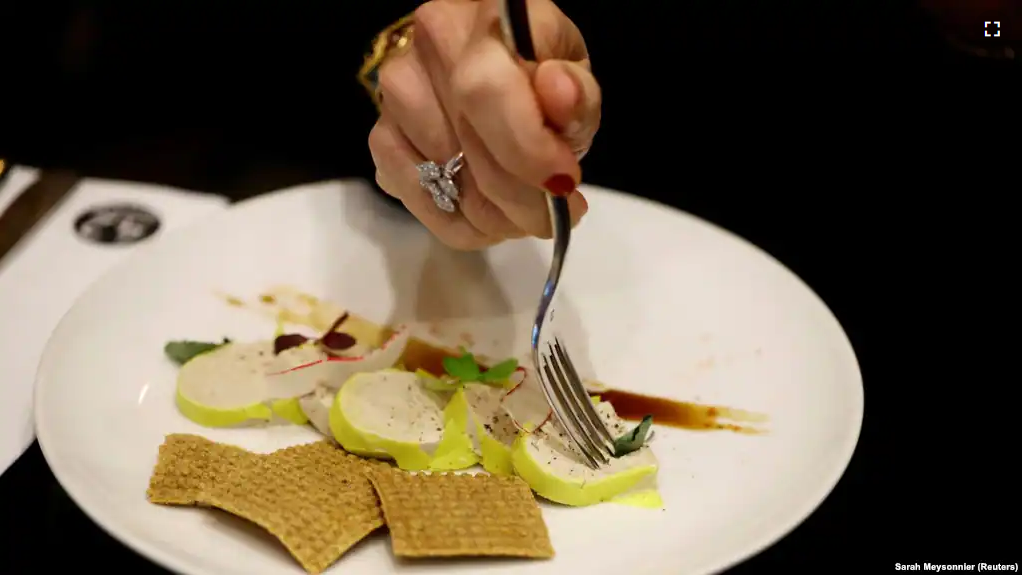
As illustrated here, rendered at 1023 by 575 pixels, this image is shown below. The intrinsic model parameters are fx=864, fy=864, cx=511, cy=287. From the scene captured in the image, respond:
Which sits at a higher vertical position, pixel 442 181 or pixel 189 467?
pixel 442 181

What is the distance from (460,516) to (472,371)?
23cm

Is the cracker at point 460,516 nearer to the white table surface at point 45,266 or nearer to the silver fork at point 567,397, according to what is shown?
the silver fork at point 567,397

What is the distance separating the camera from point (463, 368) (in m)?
1.02

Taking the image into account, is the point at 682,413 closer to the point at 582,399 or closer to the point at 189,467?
the point at 582,399

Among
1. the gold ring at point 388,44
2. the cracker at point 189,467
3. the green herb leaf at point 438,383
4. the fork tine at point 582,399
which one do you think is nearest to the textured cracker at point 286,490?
the cracker at point 189,467

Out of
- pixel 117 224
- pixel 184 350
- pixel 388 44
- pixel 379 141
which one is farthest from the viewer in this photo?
pixel 117 224

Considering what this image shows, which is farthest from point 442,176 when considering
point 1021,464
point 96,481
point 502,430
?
point 1021,464

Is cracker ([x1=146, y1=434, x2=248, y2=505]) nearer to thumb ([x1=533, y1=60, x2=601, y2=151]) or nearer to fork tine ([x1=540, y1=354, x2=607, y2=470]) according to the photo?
fork tine ([x1=540, y1=354, x2=607, y2=470])

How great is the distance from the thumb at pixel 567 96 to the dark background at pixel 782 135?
1.75 feet

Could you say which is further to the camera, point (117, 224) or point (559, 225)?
point (117, 224)

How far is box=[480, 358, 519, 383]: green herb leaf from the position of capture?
40.5 inches

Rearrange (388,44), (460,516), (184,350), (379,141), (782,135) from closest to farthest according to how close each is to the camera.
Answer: (460,516)
(379,141)
(184,350)
(388,44)
(782,135)

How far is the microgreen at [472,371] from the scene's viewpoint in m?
1.02

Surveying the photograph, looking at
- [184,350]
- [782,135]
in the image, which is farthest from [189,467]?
[782,135]
